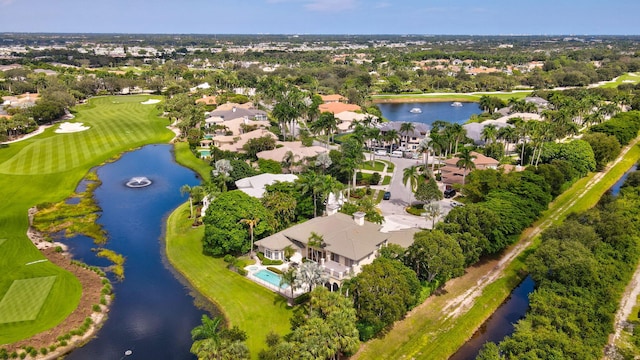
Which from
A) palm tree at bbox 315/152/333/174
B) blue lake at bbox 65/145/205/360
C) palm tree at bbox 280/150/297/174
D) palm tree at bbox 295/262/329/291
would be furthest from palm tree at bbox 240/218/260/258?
palm tree at bbox 280/150/297/174

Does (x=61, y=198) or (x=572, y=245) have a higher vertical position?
(x=572, y=245)

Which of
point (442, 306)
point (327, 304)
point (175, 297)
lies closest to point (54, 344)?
point (175, 297)

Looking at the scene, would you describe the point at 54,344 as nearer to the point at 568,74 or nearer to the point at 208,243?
the point at 208,243

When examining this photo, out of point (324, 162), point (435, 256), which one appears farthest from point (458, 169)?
point (435, 256)

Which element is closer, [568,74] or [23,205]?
[23,205]

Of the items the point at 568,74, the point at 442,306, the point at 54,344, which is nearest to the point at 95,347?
the point at 54,344

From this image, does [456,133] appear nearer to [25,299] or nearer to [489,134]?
[489,134]

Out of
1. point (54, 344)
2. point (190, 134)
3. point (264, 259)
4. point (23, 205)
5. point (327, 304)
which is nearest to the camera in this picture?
point (327, 304)

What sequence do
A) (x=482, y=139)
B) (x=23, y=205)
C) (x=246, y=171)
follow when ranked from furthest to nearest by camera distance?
(x=482, y=139) → (x=246, y=171) → (x=23, y=205)
